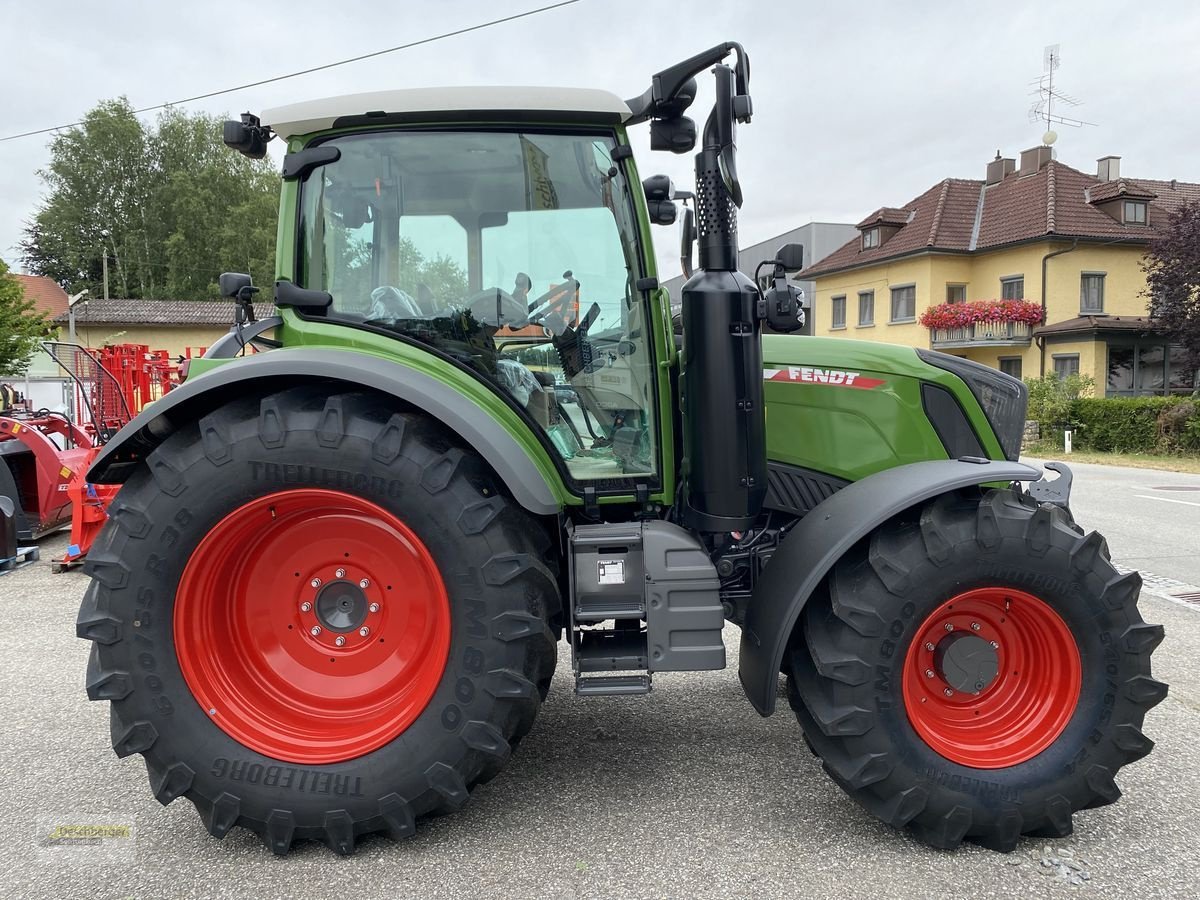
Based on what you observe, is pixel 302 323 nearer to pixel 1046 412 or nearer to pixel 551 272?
pixel 551 272

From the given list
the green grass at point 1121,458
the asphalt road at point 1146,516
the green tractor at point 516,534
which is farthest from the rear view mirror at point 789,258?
the green grass at point 1121,458

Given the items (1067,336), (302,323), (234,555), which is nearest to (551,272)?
(302,323)

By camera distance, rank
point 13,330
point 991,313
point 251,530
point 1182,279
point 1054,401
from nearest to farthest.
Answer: point 251,530 < point 1182,279 < point 1054,401 < point 13,330 < point 991,313

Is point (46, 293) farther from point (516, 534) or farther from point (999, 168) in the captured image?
point (516, 534)

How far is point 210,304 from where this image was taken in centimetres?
3497

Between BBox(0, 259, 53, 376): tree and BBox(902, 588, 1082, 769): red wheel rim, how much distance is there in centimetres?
2549

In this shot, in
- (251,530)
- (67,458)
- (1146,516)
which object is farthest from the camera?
(1146,516)

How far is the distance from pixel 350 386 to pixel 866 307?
3053cm

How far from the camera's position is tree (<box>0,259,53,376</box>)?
21.9m

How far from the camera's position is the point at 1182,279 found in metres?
18.2

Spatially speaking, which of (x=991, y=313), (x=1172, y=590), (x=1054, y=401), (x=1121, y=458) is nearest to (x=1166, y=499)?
(x=1172, y=590)

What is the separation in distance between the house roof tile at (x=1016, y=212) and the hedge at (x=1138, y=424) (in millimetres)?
8800

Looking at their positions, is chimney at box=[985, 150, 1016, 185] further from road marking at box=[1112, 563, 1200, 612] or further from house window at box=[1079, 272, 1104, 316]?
road marking at box=[1112, 563, 1200, 612]

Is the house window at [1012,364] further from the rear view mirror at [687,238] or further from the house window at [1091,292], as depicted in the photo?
the rear view mirror at [687,238]
